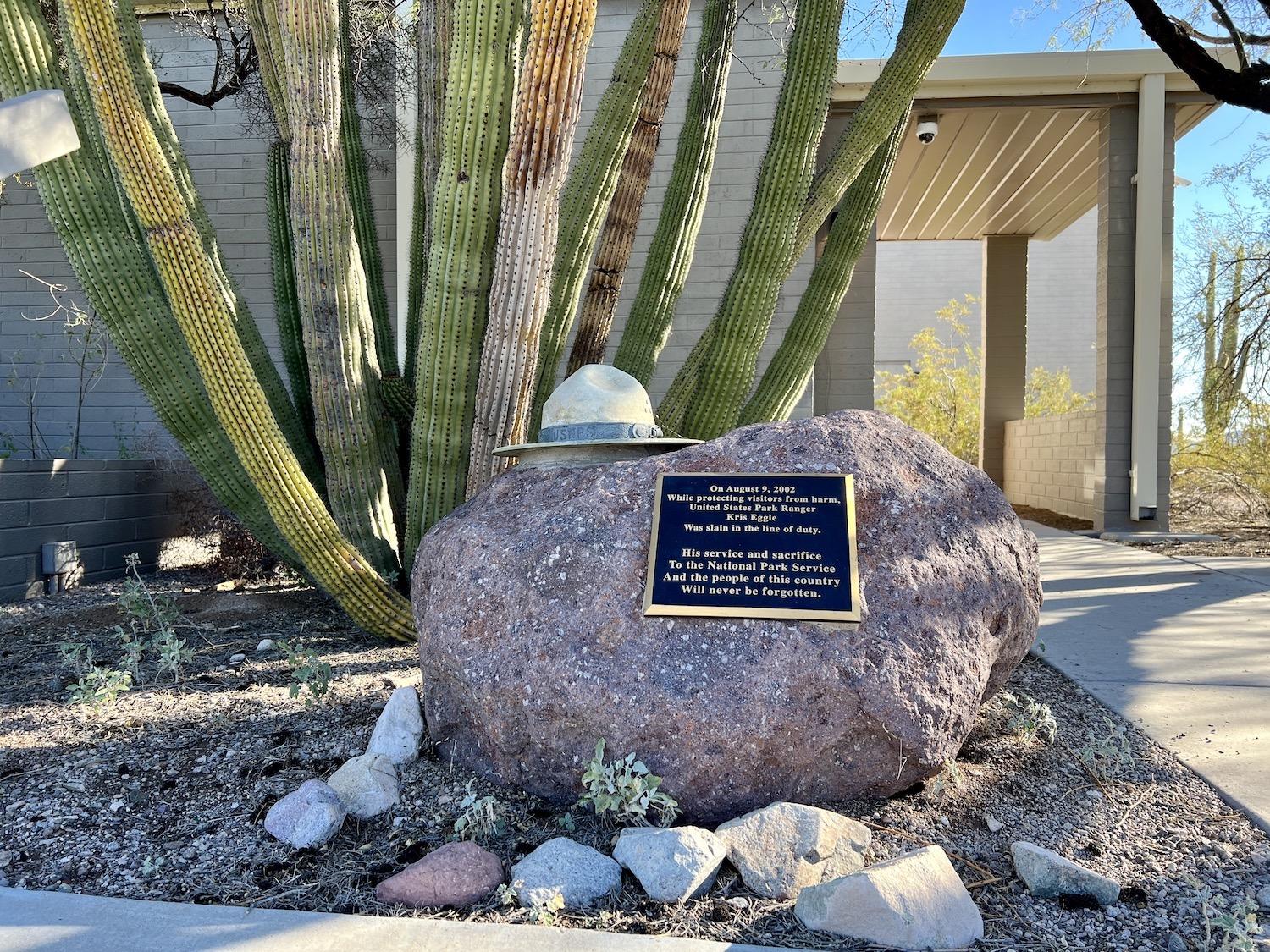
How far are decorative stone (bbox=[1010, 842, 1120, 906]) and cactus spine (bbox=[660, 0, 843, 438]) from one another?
9.81 ft

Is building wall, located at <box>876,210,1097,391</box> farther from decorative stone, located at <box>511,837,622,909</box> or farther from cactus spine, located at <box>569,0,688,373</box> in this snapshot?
decorative stone, located at <box>511,837,622,909</box>

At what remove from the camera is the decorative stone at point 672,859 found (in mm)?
2168

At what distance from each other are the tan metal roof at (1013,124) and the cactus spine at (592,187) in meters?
4.63

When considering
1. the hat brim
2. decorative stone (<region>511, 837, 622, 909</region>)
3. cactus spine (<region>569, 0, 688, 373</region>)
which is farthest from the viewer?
cactus spine (<region>569, 0, 688, 373</region>)

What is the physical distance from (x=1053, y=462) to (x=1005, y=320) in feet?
8.46

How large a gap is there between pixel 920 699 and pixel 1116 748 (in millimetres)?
1010

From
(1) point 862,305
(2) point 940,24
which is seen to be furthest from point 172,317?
(1) point 862,305

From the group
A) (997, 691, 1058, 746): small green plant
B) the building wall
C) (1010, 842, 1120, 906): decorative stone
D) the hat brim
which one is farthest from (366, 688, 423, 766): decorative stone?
the building wall

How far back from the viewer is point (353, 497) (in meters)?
4.32

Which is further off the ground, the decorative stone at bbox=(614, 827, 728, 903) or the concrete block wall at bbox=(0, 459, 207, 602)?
the concrete block wall at bbox=(0, 459, 207, 602)

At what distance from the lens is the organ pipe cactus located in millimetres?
3240

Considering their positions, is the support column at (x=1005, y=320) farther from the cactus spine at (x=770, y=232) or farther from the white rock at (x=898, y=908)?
the white rock at (x=898, y=908)

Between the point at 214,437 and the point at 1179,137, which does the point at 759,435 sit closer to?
the point at 214,437

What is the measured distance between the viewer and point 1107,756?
3.06 m
